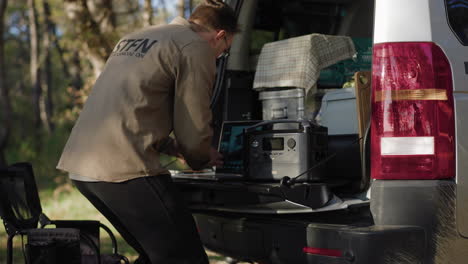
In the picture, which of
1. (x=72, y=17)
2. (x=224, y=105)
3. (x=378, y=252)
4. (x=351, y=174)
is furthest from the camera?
(x=72, y=17)

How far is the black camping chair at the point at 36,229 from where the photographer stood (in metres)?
2.99

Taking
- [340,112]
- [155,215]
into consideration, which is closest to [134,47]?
[155,215]

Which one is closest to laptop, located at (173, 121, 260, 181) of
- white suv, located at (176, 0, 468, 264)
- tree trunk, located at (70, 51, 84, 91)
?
white suv, located at (176, 0, 468, 264)

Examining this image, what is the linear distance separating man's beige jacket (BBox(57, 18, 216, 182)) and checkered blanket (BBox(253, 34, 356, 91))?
50.1 inches

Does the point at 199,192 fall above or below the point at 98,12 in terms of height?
below

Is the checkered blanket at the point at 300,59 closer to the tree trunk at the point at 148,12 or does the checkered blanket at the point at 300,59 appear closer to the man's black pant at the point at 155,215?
the man's black pant at the point at 155,215

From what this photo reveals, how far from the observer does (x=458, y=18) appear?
9.75ft

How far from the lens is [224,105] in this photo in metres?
4.54

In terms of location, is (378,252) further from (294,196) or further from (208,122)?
(208,122)

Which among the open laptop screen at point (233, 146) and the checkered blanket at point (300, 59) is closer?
the open laptop screen at point (233, 146)

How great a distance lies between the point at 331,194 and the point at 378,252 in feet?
1.67

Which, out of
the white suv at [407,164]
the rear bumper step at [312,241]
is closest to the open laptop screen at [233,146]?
the rear bumper step at [312,241]

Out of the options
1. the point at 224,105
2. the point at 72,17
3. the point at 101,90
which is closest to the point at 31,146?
the point at 72,17

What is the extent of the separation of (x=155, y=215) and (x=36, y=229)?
22.9 inches
